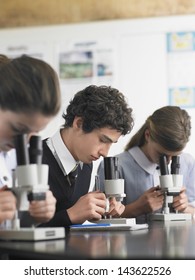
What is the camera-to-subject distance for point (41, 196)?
1293mm

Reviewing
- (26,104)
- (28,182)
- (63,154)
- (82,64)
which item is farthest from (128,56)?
(28,182)

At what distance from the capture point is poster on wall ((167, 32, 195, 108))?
11.2ft

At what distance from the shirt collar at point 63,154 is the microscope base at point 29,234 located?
64 centimetres

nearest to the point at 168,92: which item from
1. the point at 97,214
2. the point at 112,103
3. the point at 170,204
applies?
the point at 170,204

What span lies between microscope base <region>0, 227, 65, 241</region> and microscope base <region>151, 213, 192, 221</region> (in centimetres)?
95

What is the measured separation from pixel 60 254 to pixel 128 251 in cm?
15

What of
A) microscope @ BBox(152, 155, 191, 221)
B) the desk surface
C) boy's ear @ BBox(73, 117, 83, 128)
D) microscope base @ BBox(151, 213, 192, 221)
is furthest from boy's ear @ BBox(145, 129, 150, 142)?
the desk surface

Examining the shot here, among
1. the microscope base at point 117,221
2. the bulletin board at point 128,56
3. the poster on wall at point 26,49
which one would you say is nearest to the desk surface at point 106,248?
the microscope base at point 117,221

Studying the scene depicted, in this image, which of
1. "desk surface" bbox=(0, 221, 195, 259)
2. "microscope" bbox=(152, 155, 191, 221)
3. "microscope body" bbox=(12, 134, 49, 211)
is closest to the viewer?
"desk surface" bbox=(0, 221, 195, 259)

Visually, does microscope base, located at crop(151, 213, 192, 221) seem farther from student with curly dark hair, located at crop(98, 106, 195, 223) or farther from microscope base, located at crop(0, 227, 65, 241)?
microscope base, located at crop(0, 227, 65, 241)

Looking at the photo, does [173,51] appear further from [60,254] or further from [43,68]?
[60,254]

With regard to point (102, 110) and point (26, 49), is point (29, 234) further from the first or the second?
point (26, 49)

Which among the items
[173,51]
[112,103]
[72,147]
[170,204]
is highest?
[173,51]

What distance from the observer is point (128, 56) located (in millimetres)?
3498
